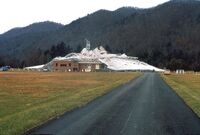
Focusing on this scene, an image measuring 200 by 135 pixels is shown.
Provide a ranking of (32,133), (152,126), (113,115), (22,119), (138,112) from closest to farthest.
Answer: (32,133) → (152,126) → (22,119) → (113,115) → (138,112)

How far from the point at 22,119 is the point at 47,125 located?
7.11 ft

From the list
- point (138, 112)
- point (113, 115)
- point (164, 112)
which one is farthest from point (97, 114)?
point (164, 112)

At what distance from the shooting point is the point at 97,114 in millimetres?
24625

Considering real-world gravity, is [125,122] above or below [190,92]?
below

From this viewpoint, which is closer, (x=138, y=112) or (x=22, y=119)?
(x=22, y=119)

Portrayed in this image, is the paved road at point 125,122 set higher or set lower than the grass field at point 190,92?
lower

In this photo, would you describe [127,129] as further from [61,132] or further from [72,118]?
[72,118]

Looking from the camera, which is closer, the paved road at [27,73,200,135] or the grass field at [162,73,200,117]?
the paved road at [27,73,200,135]

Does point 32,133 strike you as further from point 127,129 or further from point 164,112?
point 164,112

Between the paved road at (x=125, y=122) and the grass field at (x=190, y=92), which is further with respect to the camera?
the grass field at (x=190, y=92)

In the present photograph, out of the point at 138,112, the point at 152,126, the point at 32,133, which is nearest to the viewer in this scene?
the point at 32,133

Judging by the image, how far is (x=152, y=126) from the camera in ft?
65.8

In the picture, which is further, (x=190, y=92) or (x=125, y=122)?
(x=190, y=92)

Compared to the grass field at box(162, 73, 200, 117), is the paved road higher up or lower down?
lower down
